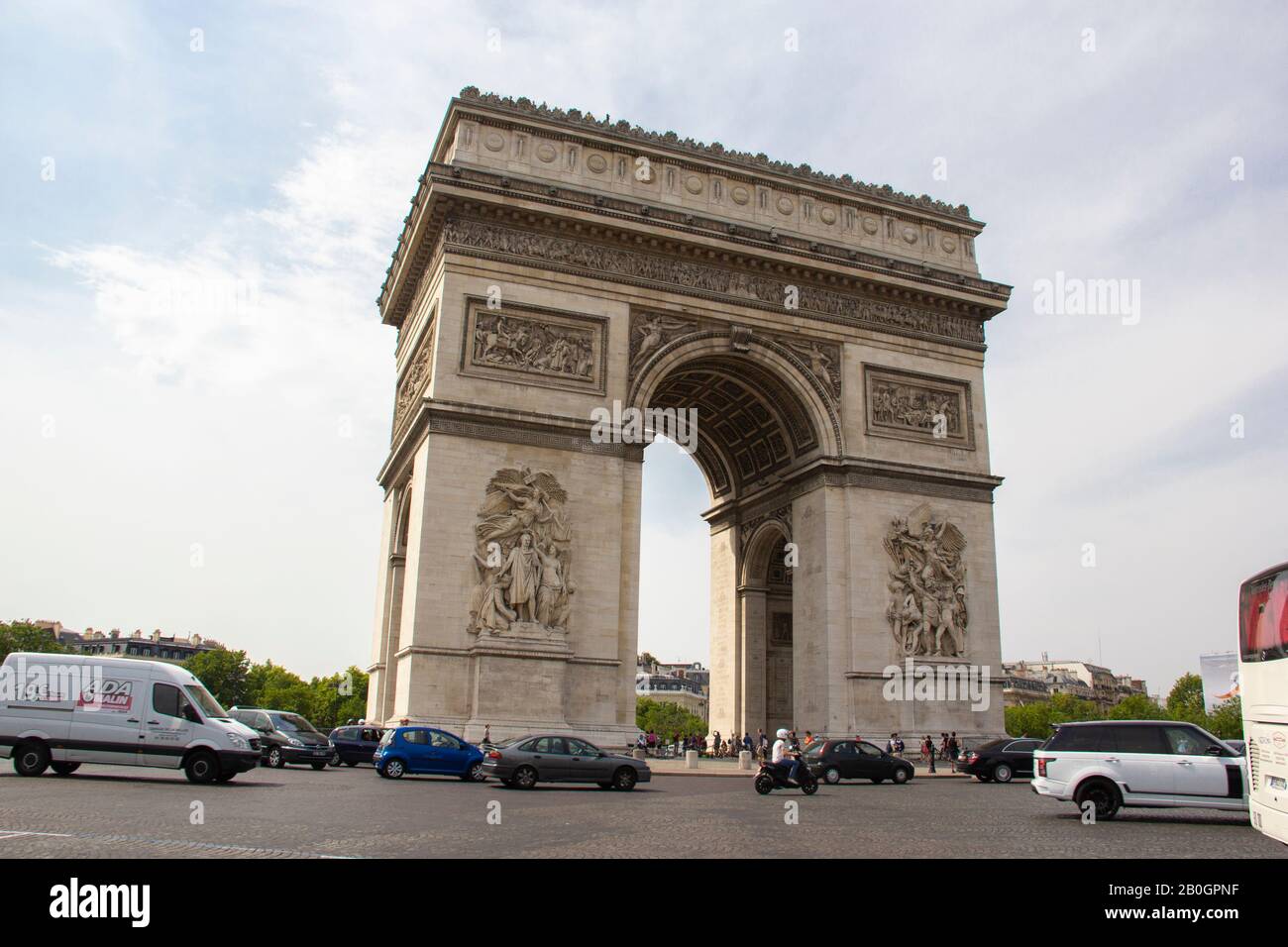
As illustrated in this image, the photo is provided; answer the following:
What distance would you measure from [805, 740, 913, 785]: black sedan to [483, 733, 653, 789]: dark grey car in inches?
227

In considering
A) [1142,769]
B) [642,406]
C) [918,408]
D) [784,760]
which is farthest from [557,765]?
[918,408]

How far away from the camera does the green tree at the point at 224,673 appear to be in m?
95.0

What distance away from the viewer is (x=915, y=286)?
108 feet

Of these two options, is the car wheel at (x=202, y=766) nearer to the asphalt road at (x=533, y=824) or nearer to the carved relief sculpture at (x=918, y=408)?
the asphalt road at (x=533, y=824)

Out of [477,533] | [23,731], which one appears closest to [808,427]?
[477,533]

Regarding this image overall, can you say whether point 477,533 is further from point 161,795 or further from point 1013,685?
point 1013,685

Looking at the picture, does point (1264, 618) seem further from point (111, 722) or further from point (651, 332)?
point (651, 332)

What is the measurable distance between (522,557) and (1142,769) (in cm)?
1552

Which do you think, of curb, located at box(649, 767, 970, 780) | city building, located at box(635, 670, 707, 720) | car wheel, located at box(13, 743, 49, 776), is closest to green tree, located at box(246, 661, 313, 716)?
city building, located at box(635, 670, 707, 720)

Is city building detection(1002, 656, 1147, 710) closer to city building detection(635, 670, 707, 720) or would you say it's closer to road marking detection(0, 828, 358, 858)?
city building detection(635, 670, 707, 720)

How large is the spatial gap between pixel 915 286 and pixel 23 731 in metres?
26.6

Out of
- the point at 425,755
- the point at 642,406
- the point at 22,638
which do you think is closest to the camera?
the point at 425,755

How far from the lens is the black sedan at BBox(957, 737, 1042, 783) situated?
25.5 metres

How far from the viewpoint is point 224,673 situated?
96.4m
